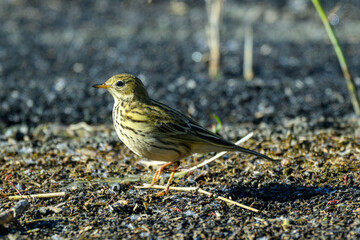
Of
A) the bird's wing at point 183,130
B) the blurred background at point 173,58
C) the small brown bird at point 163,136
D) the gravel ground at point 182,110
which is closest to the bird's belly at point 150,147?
the small brown bird at point 163,136

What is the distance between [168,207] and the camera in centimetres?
465

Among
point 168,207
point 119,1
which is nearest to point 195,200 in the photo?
point 168,207

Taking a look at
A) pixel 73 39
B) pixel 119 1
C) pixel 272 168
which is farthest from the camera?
pixel 119 1

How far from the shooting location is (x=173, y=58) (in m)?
11.2

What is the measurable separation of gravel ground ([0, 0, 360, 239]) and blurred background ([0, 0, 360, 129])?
35 millimetres

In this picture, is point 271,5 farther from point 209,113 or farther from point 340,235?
point 340,235

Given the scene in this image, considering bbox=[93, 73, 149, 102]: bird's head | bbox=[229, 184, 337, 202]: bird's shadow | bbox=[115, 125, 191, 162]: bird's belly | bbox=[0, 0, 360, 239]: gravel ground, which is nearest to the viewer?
bbox=[0, 0, 360, 239]: gravel ground

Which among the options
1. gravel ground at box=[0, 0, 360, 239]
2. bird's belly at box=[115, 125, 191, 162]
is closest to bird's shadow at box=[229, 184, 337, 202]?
gravel ground at box=[0, 0, 360, 239]

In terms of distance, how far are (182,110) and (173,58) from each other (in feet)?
10.8

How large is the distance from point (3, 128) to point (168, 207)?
388 cm

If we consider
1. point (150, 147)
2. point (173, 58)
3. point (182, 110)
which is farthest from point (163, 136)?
point (173, 58)

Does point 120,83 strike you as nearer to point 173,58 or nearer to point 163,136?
point 163,136

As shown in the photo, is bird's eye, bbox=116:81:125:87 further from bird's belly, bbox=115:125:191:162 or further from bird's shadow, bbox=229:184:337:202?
bird's shadow, bbox=229:184:337:202

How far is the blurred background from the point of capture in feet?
26.8
